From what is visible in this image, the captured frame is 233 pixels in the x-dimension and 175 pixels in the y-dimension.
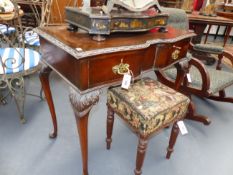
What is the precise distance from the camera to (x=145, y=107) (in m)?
1.15

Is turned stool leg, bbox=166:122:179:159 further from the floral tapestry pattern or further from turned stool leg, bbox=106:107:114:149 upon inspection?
turned stool leg, bbox=106:107:114:149

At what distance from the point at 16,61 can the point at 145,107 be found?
101cm

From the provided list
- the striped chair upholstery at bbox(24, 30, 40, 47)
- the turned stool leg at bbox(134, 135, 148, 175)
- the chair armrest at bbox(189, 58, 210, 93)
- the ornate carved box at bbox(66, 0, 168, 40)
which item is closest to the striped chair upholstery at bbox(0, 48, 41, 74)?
the striped chair upholstery at bbox(24, 30, 40, 47)

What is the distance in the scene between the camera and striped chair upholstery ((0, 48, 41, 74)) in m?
1.47

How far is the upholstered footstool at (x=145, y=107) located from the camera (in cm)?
113

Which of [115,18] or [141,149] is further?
[141,149]

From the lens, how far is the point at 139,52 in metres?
1.04

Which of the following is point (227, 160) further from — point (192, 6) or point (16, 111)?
point (192, 6)

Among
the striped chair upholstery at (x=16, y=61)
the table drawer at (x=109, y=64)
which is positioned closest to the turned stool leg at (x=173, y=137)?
the table drawer at (x=109, y=64)

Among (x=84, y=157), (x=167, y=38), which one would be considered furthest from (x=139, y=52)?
(x=84, y=157)

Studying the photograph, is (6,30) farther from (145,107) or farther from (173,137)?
(173,137)

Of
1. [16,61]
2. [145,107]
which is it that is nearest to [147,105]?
[145,107]

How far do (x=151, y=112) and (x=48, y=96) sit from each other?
703 millimetres

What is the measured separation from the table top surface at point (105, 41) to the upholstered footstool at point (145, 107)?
0.32 metres
